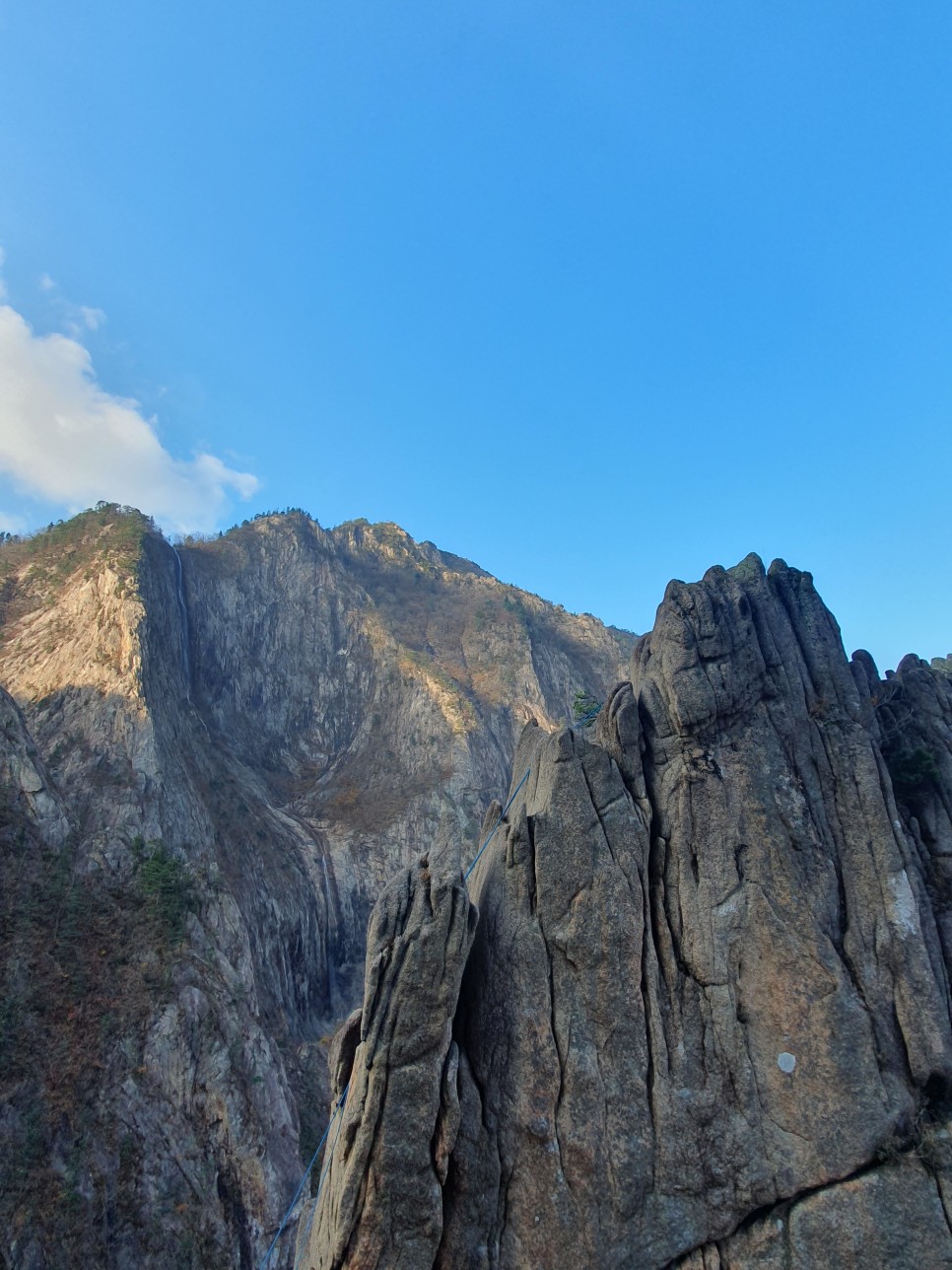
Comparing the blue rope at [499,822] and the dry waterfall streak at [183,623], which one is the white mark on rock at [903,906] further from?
the dry waterfall streak at [183,623]

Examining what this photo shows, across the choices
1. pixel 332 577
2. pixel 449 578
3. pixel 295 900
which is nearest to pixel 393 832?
pixel 295 900

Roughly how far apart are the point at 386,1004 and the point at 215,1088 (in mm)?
26486

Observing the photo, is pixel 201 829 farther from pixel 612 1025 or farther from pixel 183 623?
pixel 612 1025

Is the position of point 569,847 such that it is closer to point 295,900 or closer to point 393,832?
point 295,900

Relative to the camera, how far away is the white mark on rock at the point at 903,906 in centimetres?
1359

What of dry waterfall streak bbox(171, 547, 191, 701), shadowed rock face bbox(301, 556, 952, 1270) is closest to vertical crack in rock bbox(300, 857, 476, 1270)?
shadowed rock face bbox(301, 556, 952, 1270)

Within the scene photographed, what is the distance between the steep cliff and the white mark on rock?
31.4 feet

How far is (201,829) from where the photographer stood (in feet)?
154

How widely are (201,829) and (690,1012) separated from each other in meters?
41.0

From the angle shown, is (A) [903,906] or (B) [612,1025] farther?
(A) [903,906]

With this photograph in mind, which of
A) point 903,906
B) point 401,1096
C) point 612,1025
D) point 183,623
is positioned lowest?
point 401,1096

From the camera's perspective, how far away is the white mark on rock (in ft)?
44.6

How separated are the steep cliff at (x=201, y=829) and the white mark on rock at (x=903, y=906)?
9565 mm

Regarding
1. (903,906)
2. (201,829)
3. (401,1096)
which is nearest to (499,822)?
(401,1096)
